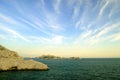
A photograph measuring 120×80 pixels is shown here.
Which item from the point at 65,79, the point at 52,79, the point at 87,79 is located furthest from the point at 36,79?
the point at 87,79

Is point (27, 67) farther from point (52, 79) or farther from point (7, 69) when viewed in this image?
point (52, 79)

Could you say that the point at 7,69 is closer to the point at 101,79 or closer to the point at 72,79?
the point at 72,79

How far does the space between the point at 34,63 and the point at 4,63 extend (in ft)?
34.8

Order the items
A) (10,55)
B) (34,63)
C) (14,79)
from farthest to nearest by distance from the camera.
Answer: (10,55) → (34,63) → (14,79)

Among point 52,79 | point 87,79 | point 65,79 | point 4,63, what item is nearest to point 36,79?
point 52,79

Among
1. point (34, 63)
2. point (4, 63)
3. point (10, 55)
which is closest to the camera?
point (4, 63)

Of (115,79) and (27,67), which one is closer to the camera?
(115,79)

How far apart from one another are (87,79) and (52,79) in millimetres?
8773

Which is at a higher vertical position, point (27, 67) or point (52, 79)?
point (27, 67)

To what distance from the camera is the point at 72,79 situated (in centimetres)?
3428

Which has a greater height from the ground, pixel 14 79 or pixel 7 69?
pixel 7 69

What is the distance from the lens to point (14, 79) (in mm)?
33625

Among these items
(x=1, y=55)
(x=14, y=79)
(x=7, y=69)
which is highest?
(x=1, y=55)

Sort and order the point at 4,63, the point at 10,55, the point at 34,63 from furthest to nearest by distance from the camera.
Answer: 1. the point at 10,55
2. the point at 34,63
3. the point at 4,63
